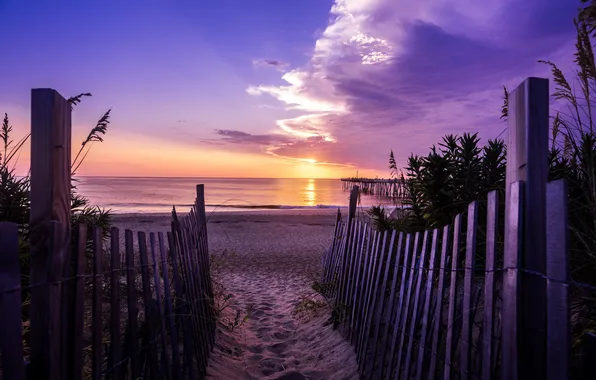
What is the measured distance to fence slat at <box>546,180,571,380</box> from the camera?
4.54 ft

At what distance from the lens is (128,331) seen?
2.40 meters


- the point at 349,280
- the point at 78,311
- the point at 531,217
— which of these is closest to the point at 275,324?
the point at 349,280

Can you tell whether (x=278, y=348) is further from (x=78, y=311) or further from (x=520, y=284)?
(x=520, y=284)

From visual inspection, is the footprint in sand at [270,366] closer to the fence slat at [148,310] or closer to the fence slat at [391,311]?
the fence slat at [391,311]

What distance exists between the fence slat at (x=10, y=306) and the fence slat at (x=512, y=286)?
1.92 metres

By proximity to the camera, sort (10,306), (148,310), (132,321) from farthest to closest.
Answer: (148,310), (132,321), (10,306)

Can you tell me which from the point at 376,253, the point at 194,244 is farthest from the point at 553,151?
the point at 194,244

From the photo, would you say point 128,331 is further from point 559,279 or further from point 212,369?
point 559,279

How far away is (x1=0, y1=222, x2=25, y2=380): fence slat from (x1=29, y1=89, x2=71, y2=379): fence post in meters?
0.19

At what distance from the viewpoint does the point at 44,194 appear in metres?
1.75

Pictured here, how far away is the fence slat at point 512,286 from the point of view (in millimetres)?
1633

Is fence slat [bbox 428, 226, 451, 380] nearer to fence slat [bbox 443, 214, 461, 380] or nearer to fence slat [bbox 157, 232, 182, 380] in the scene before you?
fence slat [bbox 443, 214, 461, 380]

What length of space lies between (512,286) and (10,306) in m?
1.97

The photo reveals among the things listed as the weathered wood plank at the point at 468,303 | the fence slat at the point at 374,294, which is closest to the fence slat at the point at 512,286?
the weathered wood plank at the point at 468,303
